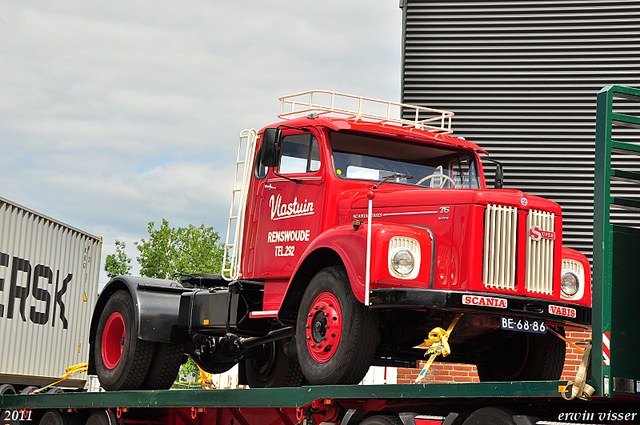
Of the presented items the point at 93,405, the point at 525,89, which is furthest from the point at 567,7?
the point at 93,405

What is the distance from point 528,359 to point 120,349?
414cm

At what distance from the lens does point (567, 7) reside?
12.2 meters

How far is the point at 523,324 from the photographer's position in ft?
18.8

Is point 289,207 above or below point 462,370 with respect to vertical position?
above

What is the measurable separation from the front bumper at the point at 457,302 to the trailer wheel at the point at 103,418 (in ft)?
10.9

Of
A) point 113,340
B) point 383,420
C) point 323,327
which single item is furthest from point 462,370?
point 383,420

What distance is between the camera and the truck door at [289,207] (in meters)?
6.90

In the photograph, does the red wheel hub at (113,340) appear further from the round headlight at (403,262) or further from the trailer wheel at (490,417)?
the trailer wheel at (490,417)

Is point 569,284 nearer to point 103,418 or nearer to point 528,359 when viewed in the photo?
point 528,359

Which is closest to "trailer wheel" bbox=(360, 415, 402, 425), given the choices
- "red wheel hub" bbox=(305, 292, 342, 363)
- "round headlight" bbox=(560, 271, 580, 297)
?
"red wheel hub" bbox=(305, 292, 342, 363)

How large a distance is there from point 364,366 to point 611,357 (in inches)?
86.8

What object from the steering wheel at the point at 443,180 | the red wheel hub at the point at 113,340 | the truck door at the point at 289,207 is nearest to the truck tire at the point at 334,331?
the truck door at the point at 289,207

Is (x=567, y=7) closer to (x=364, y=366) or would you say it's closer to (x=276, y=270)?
(x=276, y=270)

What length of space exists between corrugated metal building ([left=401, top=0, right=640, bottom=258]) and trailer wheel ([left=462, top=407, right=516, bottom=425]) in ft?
25.2
